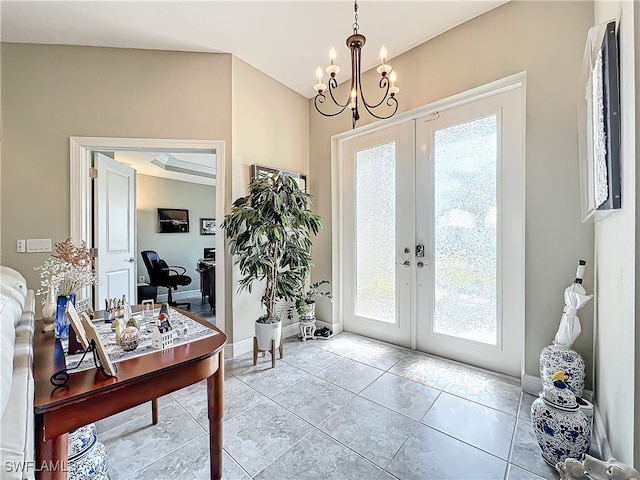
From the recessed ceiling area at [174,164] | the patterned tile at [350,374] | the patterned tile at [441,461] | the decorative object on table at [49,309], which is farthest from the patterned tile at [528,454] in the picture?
the recessed ceiling area at [174,164]

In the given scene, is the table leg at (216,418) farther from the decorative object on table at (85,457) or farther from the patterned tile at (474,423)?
the patterned tile at (474,423)

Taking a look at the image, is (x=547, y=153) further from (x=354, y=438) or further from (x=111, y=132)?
(x=111, y=132)

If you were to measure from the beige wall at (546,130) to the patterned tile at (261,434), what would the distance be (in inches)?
70.3

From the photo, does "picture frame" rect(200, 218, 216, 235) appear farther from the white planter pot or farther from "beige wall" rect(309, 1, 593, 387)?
"beige wall" rect(309, 1, 593, 387)

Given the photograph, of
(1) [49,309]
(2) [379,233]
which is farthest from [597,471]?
(1) [49,309]

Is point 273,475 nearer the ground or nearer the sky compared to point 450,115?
nearer the ground

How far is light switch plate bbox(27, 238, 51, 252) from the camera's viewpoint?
2369 millimetres

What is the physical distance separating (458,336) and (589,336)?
2.98ft

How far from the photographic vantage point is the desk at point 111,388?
854 millimetres

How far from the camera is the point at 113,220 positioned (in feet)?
10.00

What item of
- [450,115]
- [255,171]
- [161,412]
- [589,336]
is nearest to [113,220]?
[255,171]

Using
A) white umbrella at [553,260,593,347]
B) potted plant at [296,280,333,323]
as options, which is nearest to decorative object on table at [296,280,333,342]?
potted plant at [296,280,333,323]

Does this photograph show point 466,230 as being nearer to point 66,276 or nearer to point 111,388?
point 111,388

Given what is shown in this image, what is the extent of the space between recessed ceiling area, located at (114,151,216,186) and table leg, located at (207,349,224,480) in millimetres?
3857
